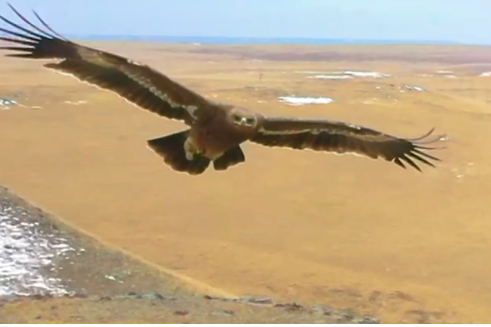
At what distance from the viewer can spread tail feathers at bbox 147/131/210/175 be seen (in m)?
0.97

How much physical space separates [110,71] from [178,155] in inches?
6.6

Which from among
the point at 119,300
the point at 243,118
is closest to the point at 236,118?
the point at 243,118

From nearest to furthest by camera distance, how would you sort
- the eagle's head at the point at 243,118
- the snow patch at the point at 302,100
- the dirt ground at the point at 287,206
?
the eagle's head at the point at 243,118 < the dirt ground at the point at 287,206 < the snow patch at the point at 302,100

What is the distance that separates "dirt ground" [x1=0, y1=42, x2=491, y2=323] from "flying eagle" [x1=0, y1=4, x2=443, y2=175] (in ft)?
6.45

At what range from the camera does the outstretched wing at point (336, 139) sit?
0.95 meters

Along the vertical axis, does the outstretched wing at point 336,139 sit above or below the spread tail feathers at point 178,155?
above

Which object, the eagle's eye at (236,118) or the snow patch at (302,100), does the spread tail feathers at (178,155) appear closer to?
the eagle's eye at (236,118)

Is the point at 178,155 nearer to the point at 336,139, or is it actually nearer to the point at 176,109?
the point at 176,109

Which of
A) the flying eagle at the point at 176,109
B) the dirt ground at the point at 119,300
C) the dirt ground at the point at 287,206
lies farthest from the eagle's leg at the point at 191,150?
the dirt ground at the point at 287,206

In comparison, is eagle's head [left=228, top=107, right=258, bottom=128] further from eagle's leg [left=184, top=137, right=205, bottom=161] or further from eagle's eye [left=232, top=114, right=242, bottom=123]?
eagle's leg [left=184, top=137, right=205, bottom=161]

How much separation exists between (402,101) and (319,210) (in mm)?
3341

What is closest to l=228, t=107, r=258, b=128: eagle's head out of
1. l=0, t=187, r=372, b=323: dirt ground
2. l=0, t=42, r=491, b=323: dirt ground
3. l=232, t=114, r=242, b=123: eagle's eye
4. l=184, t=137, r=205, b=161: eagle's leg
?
l=232, t=114, r=242, b=123: eagle's eye

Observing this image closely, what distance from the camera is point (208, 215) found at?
4.01m

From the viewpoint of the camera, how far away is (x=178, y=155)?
38.9 inches
